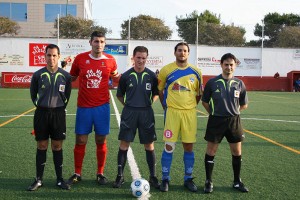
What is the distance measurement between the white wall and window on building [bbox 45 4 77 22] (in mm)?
17783

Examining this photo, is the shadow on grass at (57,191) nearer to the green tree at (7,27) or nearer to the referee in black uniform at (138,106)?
the referee in black uniform at (138,106)

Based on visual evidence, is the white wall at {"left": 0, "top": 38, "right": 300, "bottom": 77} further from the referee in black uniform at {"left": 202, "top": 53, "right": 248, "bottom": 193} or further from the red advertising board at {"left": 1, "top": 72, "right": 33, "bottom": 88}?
the referee in black uniform at {"left": 202, "top": 53, "right": 248, "bottom": 193}

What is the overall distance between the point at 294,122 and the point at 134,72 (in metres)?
7.46

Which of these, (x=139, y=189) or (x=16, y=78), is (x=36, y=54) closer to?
(x=16, y=78)

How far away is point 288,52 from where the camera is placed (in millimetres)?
32031

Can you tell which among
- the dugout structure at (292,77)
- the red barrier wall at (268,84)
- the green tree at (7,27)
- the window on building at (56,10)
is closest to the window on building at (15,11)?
the window on building at (56,10)

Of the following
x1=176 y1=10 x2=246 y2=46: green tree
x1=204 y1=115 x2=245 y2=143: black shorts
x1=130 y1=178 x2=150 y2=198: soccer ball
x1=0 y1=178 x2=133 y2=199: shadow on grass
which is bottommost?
x1=0 y1=178 x2=133 y2=199: shadow on grass

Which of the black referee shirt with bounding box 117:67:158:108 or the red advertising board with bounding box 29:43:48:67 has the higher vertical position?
the red advertising board with bounding box 29:43:48:67

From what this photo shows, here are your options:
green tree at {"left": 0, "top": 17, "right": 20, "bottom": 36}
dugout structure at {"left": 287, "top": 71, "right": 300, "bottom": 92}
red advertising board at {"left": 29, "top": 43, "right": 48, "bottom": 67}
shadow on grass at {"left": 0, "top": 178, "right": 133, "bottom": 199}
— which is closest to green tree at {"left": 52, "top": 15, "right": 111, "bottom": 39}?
red advertising board at {"left": 29, "top": 43, "right": 48, "bottom": 67}

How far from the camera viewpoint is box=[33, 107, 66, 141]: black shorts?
4.27 m

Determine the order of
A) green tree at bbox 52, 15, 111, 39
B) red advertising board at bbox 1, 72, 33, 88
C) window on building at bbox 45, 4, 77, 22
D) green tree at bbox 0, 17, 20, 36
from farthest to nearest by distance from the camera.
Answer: window on building at bbox 45, 4, 77, 22 < green tree at bbox 0, 17, 20, 36 < green tree at bbox 52, 15, 111, 39 < red advertising board at bbox 1, 72, 33, 88

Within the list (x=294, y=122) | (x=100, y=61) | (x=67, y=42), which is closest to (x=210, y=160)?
(x=100, y=61)

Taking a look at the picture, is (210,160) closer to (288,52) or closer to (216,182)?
(216,182)

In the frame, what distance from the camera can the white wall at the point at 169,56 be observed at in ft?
96.1
